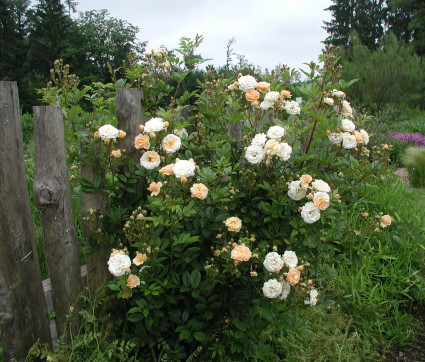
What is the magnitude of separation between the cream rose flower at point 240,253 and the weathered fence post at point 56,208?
869mm

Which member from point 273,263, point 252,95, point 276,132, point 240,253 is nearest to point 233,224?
point 240,253

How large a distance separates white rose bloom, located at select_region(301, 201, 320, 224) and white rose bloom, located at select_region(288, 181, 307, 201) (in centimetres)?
7

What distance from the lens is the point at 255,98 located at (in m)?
1.87

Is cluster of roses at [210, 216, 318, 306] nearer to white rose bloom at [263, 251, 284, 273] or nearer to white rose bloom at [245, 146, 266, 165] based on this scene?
white rose bloom at [263, 251, 284, 273]

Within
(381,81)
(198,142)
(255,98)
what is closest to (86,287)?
(198,142)

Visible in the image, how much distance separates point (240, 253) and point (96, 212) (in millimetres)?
848

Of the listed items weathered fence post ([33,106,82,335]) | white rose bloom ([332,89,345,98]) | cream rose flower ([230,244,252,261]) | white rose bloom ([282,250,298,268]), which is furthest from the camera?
white rose bloom ([332,89,345,98])

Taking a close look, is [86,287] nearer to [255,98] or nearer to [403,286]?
[255,98]

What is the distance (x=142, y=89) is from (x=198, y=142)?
43 centimetres

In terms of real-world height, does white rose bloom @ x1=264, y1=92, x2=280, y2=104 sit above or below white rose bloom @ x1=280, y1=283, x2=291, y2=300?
above

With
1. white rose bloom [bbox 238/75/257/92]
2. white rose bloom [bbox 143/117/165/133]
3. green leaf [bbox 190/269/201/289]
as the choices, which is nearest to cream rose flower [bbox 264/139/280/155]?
white rose bloom [bbox 238/75/257/92]

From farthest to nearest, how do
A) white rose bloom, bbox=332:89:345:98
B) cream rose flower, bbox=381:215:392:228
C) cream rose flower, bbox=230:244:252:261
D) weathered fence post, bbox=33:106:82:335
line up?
cream rose flower, bbox=381:215:392:228, white rose bloom, bbox=332:89:345:98, weathered fence post, bbox=33:106:82:335, cream rose flower, bbox=230:244:252:261

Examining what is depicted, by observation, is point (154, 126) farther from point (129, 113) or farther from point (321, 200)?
point (321, 200)

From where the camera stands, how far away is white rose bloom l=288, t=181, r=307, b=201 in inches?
65.2
